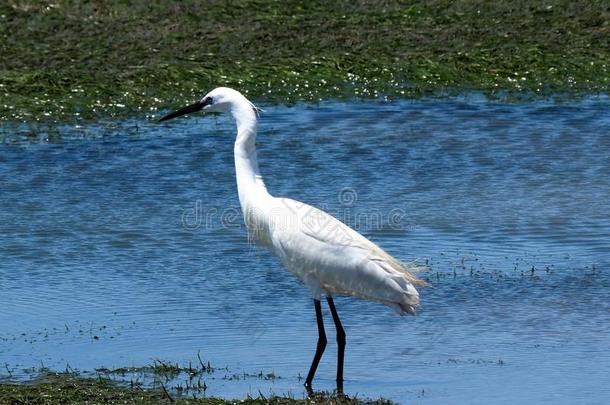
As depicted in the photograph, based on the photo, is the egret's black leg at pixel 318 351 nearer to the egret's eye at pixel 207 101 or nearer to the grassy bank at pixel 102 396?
the grassy bank at pixel 102 396

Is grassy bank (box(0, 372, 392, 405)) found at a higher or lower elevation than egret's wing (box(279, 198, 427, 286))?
lower

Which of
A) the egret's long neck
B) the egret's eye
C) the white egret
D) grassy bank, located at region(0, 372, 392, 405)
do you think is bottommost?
grassy bank, located at region(0, 372, 392, 405)

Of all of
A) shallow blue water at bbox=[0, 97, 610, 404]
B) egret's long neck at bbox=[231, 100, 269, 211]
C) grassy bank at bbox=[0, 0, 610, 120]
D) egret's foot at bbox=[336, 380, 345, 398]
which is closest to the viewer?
egret's foot at bbox=[336, 380, 345, 398]

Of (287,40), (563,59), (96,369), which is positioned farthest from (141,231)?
(563,59)

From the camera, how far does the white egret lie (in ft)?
24.6

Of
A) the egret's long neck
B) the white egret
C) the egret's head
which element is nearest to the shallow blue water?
the white egret

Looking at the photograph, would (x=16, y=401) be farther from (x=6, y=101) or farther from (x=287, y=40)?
(x=287, y=40)

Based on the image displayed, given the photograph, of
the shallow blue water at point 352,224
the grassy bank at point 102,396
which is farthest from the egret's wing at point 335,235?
the grassy bank at point 102,396

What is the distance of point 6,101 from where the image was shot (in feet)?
47.2

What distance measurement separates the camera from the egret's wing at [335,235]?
7.57 meters

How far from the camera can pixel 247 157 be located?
783cm

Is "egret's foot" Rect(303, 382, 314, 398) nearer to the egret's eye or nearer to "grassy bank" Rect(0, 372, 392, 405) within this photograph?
"grassy bank" Rect(0, 372, 392, 405)

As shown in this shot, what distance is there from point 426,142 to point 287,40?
9.89ft

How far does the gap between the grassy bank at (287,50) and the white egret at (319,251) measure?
6.81 meters
